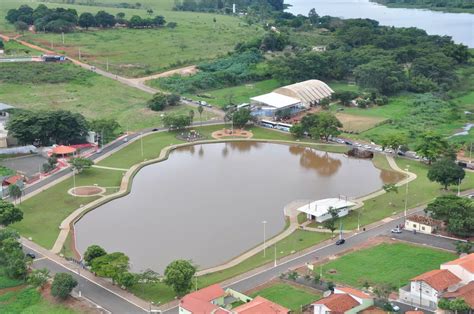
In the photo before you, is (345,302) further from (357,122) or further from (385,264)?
(357,122)

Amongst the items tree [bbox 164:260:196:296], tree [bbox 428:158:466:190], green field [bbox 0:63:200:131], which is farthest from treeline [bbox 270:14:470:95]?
tree [bbox 164:260:196:296]

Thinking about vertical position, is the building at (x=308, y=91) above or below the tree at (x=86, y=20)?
below

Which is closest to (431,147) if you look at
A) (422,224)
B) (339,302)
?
(422,224)

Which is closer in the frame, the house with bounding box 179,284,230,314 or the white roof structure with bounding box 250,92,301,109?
the house with bounding box 179,284,230,314

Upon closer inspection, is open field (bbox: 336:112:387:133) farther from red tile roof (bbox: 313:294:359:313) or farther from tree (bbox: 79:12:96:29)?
tree (bbox: 79:12:96:29)

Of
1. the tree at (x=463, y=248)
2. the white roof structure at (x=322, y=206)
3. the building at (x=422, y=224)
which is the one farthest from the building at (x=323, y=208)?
the tree at (x=463, y=248)

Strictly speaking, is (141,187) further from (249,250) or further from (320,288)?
(320,288)

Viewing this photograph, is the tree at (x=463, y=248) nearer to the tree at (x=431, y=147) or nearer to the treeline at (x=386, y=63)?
the tree at (x=431, y=147)
